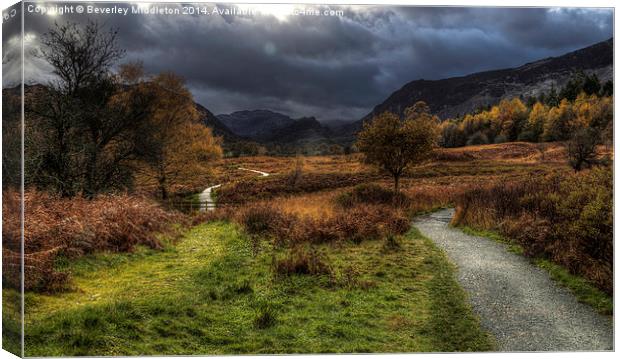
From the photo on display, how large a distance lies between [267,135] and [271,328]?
4113 mm

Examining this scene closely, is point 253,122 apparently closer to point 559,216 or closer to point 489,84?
point 489,84

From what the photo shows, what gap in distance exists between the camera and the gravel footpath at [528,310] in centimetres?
639

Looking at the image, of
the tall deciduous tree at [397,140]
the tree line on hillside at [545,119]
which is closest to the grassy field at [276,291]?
the tree line on hillside at [545,119]

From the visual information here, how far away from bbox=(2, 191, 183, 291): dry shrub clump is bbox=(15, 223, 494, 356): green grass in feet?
0.96

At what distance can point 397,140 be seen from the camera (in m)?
14.4

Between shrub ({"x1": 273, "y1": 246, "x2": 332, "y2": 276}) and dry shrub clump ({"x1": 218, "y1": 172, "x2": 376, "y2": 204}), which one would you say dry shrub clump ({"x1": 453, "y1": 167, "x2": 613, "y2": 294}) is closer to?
dry shrub clump ({"x1": 218, "y1": 172, "x2": 376, "y2": 204})

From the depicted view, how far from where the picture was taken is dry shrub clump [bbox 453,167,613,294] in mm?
7262

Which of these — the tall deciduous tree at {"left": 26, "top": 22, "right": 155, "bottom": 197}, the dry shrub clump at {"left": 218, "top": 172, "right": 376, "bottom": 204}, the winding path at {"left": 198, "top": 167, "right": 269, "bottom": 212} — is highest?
the tall deciduous tree at {"left": 26, "top": 22, "right": 155, "bottom": 197}

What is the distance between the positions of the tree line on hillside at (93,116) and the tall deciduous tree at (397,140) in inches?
Result: 208

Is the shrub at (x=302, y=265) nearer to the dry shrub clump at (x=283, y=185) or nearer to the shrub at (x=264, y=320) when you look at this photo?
the shrub at (x=264, y=320)

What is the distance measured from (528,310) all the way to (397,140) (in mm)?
8291

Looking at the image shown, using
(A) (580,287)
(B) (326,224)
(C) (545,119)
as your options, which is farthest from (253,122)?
(C) (545,119)

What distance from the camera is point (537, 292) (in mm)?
7477

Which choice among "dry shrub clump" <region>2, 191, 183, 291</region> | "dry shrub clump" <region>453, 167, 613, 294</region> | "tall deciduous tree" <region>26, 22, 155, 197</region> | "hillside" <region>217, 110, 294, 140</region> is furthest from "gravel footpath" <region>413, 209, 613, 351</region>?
"tall deciduous tree" <region>26, 22, 155, 197</region>
